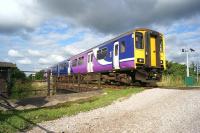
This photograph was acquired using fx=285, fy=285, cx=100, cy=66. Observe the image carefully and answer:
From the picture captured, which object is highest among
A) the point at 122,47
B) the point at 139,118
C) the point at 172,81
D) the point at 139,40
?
the point at 139,40

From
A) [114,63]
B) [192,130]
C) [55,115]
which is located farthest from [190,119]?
[114,63]

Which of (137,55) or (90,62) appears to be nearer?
(137,55)

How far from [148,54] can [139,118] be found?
29.9 ft

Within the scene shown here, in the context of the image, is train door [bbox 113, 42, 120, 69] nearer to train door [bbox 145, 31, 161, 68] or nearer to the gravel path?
train door [bbox 145, 31, 161, 68]

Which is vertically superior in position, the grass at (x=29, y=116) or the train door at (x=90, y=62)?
the train door at (x=90, y=62)

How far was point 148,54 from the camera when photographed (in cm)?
1730

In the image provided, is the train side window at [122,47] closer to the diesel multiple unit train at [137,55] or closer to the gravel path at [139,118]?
the diesel multiple unit train at [137,55]

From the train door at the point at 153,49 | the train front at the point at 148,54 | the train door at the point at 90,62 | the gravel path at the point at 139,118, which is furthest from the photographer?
the train door at the point at 90,62

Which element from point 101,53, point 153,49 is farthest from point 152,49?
point 101,53

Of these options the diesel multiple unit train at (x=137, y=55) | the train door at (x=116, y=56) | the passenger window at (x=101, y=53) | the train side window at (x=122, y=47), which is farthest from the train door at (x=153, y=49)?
the passenger window at (x=101, y=53)

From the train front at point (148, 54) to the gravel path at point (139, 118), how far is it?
5447 mm

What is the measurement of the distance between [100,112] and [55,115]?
1.56 m

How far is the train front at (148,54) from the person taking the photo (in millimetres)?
16906

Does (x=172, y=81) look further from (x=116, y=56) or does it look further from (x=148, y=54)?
(x=148, y=54)
